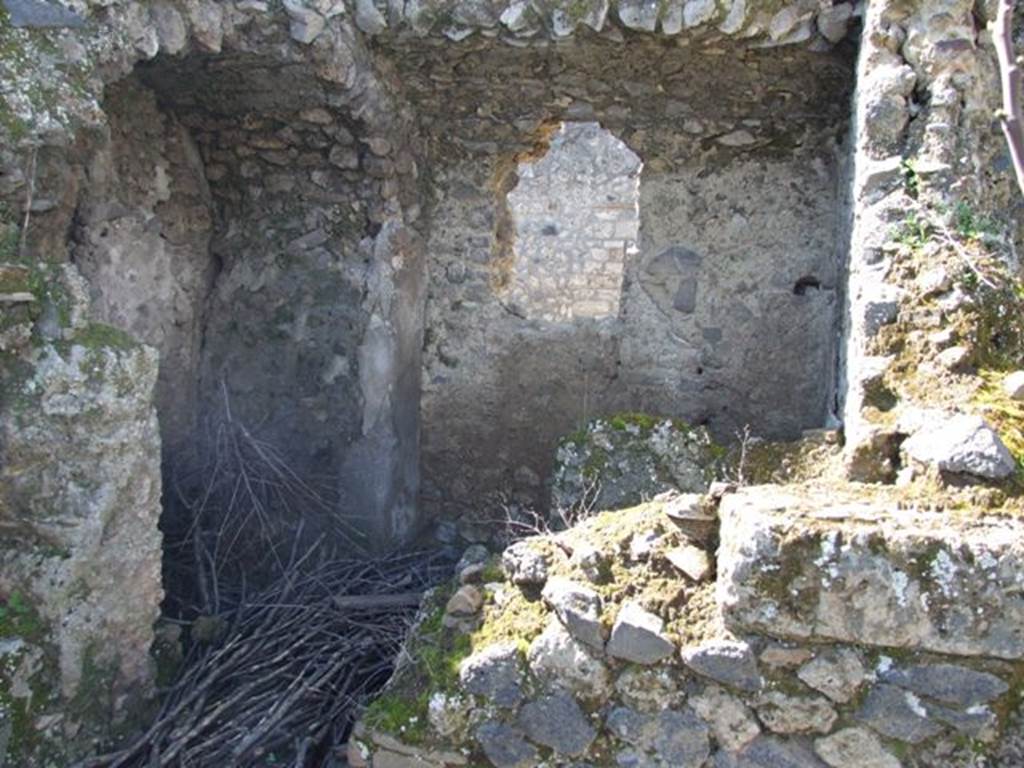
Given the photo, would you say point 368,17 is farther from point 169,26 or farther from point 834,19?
point 834,19

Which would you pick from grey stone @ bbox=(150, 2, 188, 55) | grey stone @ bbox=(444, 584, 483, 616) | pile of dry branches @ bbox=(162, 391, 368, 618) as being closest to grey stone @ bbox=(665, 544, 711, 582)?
grey stone @ bbox=(444, 584, 483, 616)

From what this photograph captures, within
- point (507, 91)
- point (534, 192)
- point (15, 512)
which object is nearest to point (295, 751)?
point (15, 512)

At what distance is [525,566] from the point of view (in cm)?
273

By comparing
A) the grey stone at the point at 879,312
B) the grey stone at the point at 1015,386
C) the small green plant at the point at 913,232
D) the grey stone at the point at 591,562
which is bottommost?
the grey stone at the point at 591,562

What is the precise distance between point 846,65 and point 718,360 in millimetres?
1314

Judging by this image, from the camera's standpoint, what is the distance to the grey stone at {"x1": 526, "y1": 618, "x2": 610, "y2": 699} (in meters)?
2.48

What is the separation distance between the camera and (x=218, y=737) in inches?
119

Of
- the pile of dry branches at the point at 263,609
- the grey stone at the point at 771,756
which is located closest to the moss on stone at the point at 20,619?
the pile of dry branches at the point at 263,609

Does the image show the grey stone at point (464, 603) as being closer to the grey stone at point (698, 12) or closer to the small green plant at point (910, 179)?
the small green plant at point (910, 179)

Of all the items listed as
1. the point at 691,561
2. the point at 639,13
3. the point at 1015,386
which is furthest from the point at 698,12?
the point at 691,561

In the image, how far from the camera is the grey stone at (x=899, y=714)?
7.42 feet

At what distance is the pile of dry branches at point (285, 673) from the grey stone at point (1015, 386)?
1961mm

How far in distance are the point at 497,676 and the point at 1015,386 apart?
1636 millimetres

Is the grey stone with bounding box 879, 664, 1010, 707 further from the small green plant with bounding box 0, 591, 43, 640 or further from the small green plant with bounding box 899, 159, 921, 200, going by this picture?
the small green plant with bounding box 0, 591, 43, 640
